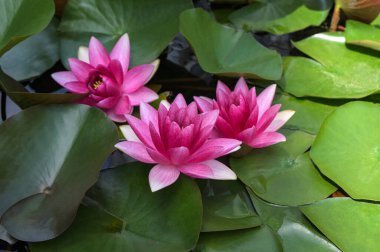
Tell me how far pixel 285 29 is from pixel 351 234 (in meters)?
0.91

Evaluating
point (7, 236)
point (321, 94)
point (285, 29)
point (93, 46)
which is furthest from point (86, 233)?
point (285, 29)

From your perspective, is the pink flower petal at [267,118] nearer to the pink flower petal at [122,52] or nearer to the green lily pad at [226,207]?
the green lily pad at [226,207]

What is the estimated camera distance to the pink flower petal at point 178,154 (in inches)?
40.2

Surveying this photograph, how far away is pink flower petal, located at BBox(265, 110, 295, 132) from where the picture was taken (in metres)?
1.23

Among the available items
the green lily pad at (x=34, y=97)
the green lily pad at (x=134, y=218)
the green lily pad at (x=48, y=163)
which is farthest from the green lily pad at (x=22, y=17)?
the green lily pad at (x=134, y=218)

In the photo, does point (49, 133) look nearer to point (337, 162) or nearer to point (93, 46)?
point (93, 46)

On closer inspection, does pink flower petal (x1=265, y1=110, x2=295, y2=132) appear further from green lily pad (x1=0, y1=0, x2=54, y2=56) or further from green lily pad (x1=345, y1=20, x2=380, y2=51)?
green lily pad (x1=0, y1=0, x2=54, y2=56)

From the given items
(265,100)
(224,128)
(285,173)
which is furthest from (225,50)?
(285,173)

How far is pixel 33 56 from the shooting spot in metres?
1.49

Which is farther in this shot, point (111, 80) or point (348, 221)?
point (111, 80)

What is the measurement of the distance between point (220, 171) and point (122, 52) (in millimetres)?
508

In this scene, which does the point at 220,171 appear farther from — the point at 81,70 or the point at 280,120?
the point at 81,70

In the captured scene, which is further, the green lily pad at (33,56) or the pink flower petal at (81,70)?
the green lily pad at (33,56)

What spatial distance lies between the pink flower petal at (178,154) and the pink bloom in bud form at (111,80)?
0.26 m
